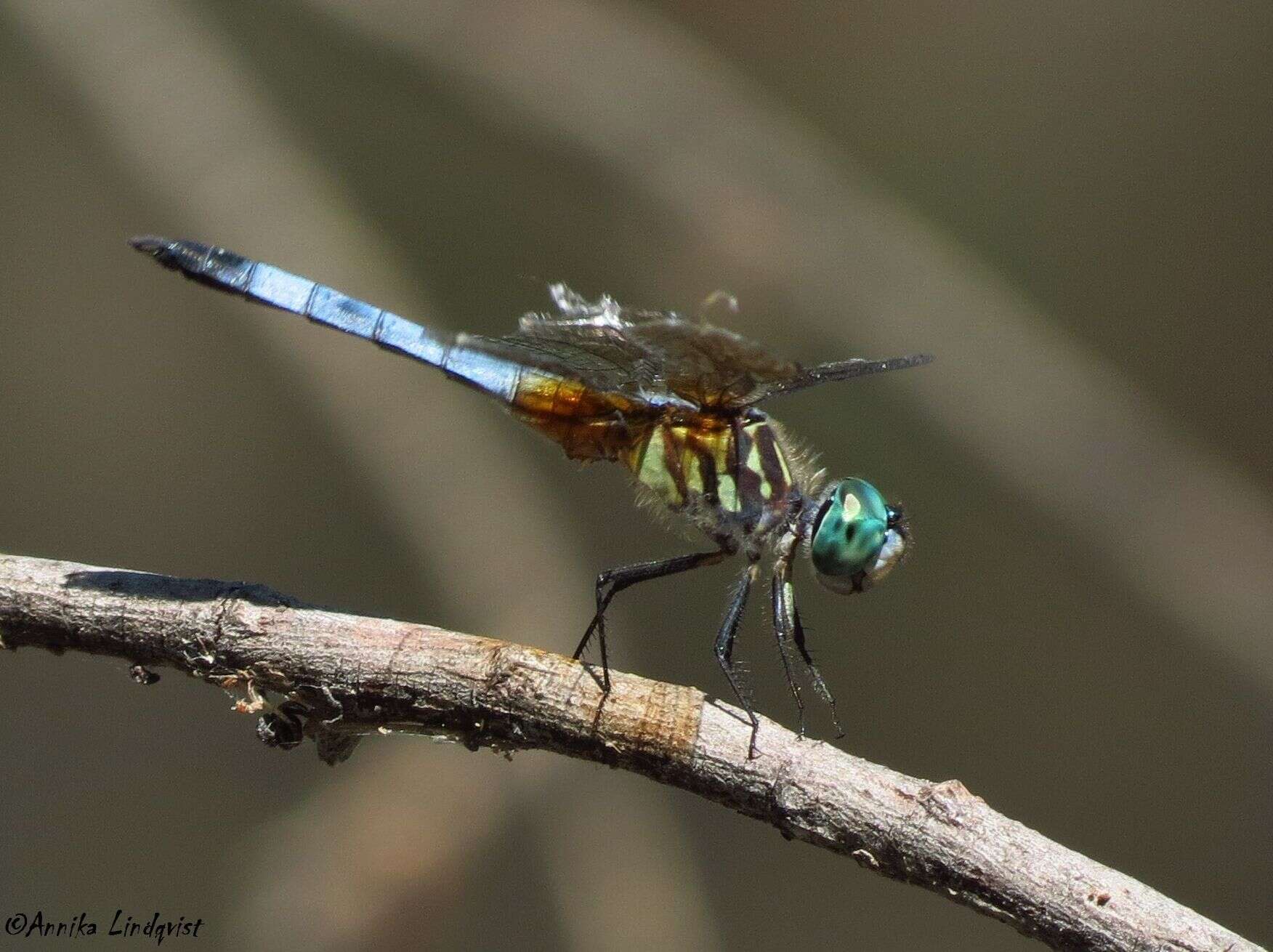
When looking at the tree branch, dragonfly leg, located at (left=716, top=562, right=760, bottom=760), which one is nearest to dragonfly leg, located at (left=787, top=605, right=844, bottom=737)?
dragonfly leg, located at (left=716, top=562, right=760, bottom=760)

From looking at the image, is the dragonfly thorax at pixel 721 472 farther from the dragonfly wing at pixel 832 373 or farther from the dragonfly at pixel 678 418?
the dragonfly wing at pixel 832 373

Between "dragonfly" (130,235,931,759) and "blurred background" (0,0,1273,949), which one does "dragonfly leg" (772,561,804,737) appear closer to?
"dragonfly" (130,235,931,759)

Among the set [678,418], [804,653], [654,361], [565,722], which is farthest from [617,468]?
[565,722]

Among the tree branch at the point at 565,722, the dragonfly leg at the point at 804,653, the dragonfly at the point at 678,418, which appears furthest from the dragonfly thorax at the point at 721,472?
the tree branch at the point at 565,722

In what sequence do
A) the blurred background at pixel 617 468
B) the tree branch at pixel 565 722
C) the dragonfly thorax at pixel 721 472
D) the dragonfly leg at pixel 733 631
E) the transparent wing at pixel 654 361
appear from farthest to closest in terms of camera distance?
the blurred background at pixel 617 468 < the dragonfly thorax at pixel 721 472 < the transparent wing at pixel 654 361 < the dragonfly leg at pixel 733 631 < the tree branch at pixel 565 722

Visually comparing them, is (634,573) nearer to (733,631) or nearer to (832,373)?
(733,631)
